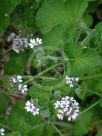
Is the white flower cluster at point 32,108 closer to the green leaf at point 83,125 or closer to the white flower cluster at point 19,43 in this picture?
the green leaf at point 83,125

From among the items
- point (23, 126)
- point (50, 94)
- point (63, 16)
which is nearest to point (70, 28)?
point (63, 16)

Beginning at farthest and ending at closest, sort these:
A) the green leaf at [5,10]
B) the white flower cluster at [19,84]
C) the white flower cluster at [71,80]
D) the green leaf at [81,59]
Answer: the green leaf at [5,10]
the white flower cluster at [19,84]
the white flower cluster at [71,80]
the green leaf at [81,59]

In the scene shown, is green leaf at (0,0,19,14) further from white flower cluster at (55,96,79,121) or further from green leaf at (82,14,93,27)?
white flower cluster at (55,96,79,121)

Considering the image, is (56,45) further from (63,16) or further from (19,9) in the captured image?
(19,9)

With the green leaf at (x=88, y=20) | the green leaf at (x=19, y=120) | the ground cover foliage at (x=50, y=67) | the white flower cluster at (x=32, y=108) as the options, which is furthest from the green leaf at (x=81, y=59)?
→ the green leaf at (x=88, y=20)

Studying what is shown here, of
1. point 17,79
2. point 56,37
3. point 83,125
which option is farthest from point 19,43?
point 83,125

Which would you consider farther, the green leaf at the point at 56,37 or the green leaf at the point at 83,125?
the green leaf at the point at 83,125

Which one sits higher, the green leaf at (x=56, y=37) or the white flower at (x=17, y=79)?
the green leaf at (x=56, y=37)

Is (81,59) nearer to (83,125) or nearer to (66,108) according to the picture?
(66,108)

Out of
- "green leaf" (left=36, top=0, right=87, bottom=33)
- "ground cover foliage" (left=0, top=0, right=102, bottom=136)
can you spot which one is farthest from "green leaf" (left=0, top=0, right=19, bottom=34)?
"green leaf" (left=36, top=0, right=87, bottom=33)
